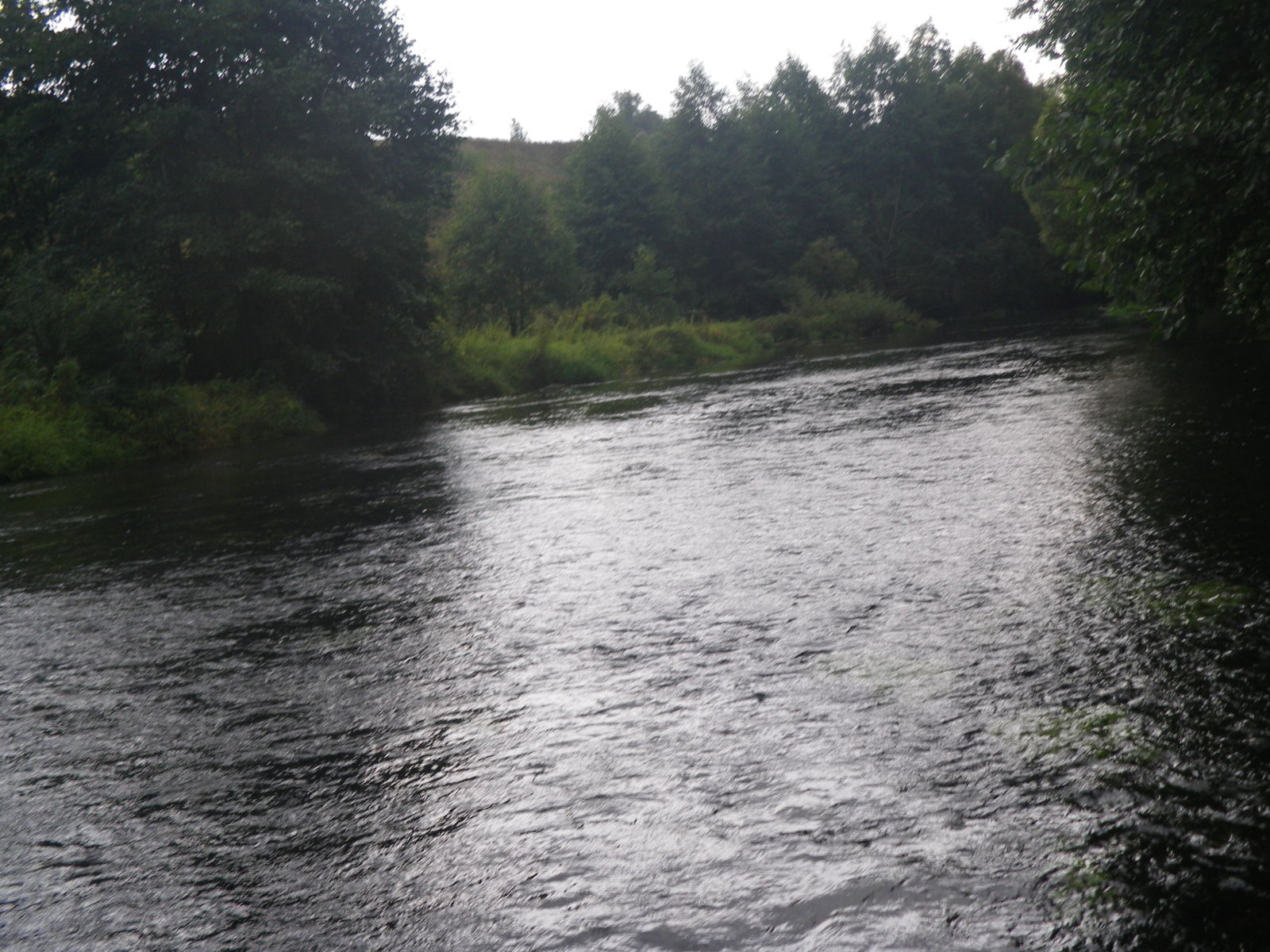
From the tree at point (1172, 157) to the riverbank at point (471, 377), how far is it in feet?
52.2

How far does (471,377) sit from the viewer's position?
3131cm

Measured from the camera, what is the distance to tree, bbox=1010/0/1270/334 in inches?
372

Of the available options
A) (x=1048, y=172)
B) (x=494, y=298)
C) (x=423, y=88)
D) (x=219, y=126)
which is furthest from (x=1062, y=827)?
(x=494, y=298)

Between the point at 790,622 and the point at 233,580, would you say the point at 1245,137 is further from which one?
the point at 233,580

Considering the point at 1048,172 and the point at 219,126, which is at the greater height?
the point at 219,126

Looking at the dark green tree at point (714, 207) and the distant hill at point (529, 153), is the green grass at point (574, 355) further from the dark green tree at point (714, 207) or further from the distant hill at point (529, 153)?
the distant hill at point (529, 153)

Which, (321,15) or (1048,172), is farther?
(321,15)

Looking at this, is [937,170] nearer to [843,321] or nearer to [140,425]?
[843,321]

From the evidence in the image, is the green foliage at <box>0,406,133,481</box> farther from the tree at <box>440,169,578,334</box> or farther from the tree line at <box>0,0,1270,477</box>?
the tree at <box>440,169,578,334</box>

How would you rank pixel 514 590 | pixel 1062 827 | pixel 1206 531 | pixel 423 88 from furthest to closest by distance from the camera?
pixel 423 88 → pixel 514 590 → pixel 1206 531 → pixel 1062 827

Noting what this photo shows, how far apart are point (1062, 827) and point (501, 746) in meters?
1.94

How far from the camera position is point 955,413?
13.9 metres

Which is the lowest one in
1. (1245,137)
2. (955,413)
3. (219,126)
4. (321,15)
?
(955,413)

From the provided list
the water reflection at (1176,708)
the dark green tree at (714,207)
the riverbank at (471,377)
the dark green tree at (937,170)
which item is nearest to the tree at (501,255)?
the riverbank at (471,377)
